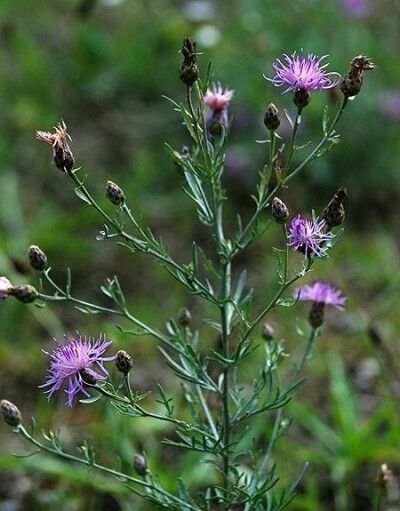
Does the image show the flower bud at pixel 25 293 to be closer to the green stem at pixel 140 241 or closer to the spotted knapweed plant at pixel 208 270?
the spotted knapweed plant at pixel 208 270

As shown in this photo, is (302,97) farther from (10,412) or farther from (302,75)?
(10,412)

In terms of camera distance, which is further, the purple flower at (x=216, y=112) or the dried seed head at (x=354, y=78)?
the purple flower at (x=216, y=112)

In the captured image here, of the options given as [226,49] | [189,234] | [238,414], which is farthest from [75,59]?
[238,414]

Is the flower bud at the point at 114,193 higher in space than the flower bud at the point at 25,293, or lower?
higher

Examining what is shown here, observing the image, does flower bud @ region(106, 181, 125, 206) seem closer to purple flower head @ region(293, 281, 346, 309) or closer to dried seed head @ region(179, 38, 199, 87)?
dried seed head @ region(179, 38, 199, 87)

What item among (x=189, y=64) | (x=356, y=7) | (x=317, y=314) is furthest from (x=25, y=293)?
(x=356, y=7)

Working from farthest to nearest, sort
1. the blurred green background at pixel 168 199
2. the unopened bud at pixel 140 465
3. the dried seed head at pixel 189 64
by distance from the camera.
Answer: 1. the blurred green background at pixel 168 199
2. the unopened bud at pixel 140 465
3. the dried seed head at pixel 189 64

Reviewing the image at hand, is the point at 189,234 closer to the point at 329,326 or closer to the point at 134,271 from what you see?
the point at 134,271

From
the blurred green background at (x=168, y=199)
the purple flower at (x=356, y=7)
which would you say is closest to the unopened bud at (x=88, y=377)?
the blurred green background at (x=168, y=199)
